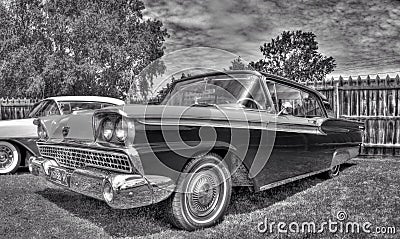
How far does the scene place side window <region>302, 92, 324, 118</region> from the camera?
4.94 meters

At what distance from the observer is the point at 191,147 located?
119 inches

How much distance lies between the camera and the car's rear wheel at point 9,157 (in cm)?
664

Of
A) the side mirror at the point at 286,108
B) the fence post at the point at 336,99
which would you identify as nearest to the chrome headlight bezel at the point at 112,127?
the side mirror at the point at 286,108

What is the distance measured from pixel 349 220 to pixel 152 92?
9.05ft

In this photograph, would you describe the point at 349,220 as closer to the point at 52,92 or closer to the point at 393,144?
the point at 393,144

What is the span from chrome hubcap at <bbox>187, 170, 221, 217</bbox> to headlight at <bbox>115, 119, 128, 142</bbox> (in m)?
0.79

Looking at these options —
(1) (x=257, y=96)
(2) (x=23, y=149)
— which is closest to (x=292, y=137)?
(1) (x=257, y=96)

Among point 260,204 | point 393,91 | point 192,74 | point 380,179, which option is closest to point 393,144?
point 393,91

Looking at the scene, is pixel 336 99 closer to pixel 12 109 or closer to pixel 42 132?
pixel 42 132

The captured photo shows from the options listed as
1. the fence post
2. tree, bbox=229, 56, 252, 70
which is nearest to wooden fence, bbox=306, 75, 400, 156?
the fence post

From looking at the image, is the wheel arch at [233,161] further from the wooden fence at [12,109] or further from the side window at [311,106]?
the wooden fence at [12,109]

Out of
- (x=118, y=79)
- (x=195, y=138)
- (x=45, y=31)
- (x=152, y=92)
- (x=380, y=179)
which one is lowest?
(x=380, y=179)

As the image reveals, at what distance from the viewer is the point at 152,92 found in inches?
173

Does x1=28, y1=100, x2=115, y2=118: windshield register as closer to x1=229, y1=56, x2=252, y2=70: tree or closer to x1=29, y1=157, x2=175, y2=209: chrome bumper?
x1=229, y1=56, x2=252, y2=70: tree
